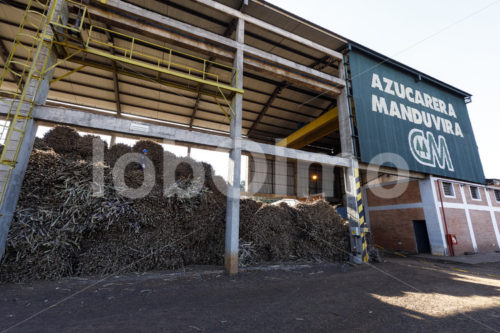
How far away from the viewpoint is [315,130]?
14836mm

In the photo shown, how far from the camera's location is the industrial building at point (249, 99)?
6844 millimetres

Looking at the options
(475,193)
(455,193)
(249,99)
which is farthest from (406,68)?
(475,193)

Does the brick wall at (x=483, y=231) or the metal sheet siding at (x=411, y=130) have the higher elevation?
the metal sheet siding at (x=411, y=130)

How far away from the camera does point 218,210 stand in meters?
8.07

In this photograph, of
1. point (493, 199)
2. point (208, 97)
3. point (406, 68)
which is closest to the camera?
point (406, 68)

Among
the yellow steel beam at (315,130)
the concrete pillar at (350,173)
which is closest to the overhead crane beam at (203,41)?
the concrete pillar at (350,173)

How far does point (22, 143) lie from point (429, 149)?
17828 millimetres

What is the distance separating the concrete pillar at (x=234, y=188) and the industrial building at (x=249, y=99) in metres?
0.05

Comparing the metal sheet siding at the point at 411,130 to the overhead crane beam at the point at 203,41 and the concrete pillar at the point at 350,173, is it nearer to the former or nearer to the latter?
the concrete pillar at the point at 350,173

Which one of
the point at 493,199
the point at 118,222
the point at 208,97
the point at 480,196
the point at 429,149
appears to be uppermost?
the point at 208,97

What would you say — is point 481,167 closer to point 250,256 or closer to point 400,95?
point 400,95

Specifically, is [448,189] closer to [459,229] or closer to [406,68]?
[459,229]

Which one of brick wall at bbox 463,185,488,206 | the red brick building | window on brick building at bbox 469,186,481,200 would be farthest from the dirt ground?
window on brick building at bbox 469,186,481,200

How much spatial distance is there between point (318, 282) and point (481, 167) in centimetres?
1714
